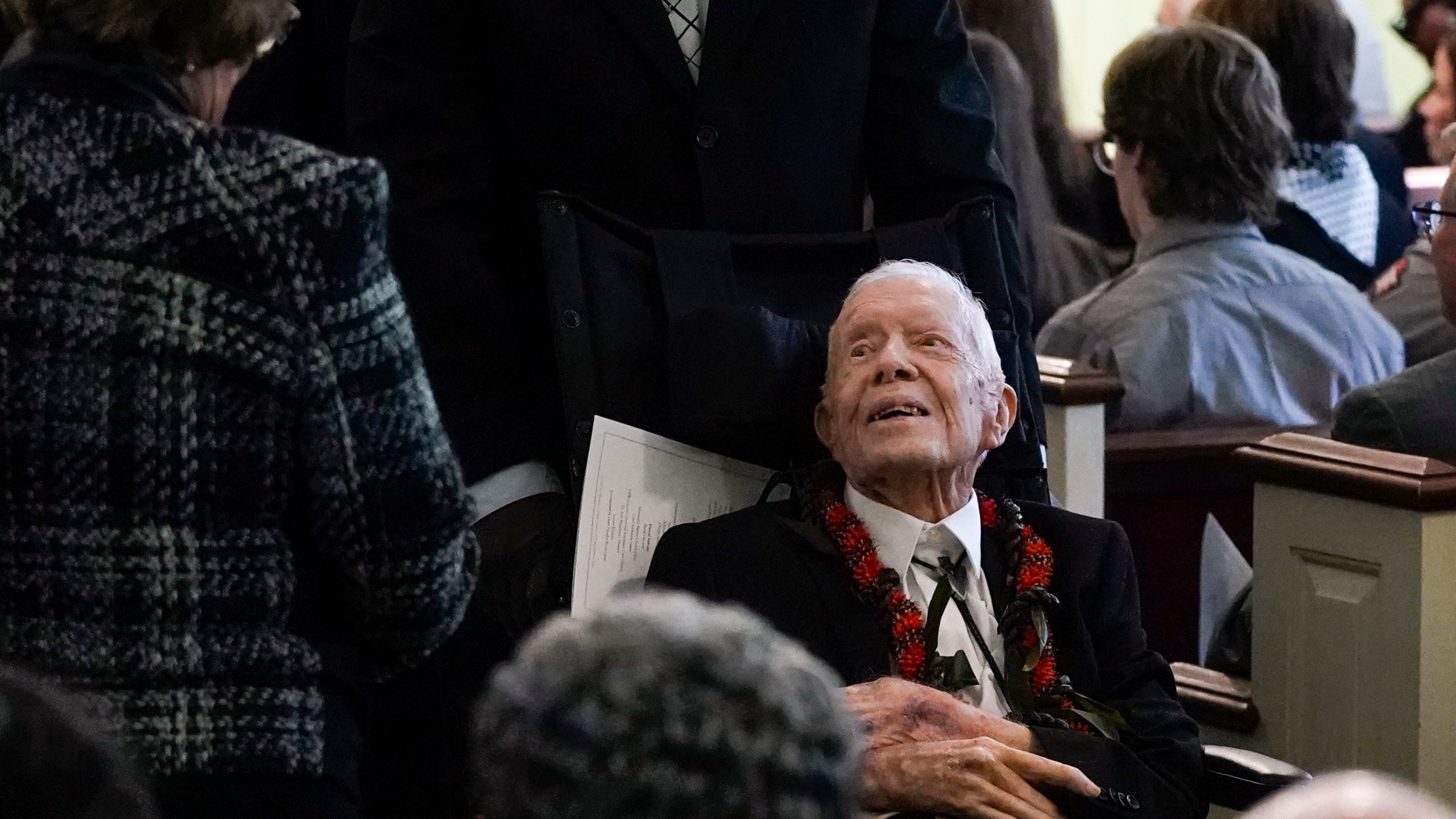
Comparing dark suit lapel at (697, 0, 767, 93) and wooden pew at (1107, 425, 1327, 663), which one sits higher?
dark suit lapel at (697, 0, 767, 93)

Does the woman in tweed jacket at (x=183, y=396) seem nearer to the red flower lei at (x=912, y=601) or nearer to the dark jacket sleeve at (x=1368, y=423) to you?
the red flower lei at (x=912, y=601)

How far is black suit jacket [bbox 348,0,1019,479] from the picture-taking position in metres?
2.52

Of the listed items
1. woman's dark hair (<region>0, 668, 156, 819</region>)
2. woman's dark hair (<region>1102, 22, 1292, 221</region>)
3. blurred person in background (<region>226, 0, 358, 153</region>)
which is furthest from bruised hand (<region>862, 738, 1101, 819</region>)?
woman's dark hair (<region>1102, 22, 1292, 221</region>)

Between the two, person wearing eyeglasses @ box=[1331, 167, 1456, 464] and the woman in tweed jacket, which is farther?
person wearing eyeglasses @ box=[1331, 167, 1456, 464]

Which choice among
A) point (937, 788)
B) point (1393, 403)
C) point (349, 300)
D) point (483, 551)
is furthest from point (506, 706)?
point (1393, 403)

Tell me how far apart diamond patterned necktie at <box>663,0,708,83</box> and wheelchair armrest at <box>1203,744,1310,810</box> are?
1.09 m

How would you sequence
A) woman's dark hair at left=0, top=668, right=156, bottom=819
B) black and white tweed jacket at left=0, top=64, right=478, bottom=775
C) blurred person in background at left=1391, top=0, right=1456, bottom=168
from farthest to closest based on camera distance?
blurred person in background at left=1391, top=0, right=1456, bottom=168, black and white tweed jacket at left=0, top=64, right=478, bottom=775, woman's dark hair at left=0, top=668, right=156, bottom=819

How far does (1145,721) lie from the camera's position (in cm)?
238

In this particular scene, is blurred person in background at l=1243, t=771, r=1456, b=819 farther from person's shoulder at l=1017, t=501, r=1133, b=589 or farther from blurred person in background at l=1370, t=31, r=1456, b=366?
blurred person in background at l=1370, t=31, r=1456, b=366

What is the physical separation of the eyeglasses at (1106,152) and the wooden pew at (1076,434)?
0.55 meters

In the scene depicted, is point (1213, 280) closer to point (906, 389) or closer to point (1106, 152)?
point (1106, 152)

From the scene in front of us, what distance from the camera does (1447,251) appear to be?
2938 millimetres

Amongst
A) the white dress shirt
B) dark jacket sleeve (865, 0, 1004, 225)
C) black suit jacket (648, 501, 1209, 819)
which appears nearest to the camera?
black suit jacket (648, 501, 1209, 819)

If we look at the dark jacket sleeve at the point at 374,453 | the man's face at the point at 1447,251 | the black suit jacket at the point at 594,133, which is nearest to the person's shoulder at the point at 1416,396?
the man's face at the point at 1447,251
